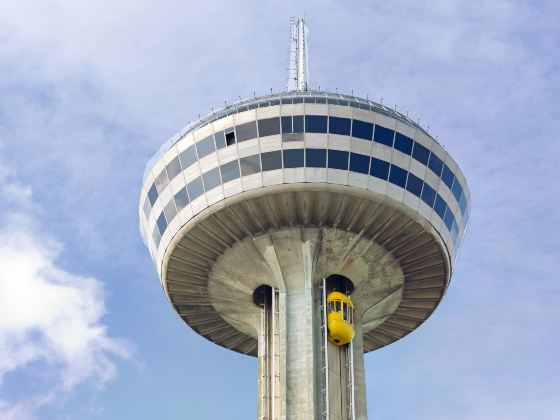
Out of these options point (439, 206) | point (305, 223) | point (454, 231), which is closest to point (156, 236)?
point (305, 223)

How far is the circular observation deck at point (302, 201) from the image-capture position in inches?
2251

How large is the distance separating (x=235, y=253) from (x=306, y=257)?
409 centimetres

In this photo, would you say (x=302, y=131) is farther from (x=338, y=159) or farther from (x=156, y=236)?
(x=156, y=236)

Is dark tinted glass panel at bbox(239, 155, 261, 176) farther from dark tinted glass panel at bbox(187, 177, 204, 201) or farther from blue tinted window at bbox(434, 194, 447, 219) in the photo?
blue tinted window at bbox(434, 194, 447, 219)

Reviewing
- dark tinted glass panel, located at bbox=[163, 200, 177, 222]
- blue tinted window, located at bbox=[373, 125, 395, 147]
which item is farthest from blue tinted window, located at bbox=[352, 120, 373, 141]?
dark tinted glass panel, located at bbox=[163, 200, 177, 222]

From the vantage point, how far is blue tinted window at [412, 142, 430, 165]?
5950 cm

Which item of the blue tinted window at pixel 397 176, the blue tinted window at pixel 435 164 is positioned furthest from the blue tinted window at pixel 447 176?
the blue tinted window at pixel 397 176

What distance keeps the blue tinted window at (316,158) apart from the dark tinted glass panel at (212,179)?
516cm

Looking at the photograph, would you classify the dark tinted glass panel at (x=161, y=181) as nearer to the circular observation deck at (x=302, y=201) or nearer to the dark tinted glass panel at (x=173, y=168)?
the circular observation deck at (x=302, y=201)

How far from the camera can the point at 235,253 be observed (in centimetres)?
5875

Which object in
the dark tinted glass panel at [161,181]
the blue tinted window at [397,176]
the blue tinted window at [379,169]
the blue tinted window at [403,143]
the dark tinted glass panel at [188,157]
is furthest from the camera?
the dark tinted glass panel at [161,181]

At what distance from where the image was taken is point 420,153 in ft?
196

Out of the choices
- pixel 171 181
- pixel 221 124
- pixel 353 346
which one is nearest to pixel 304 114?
pixel 221 124

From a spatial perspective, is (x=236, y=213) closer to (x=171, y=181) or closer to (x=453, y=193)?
(x=171, y=181)
